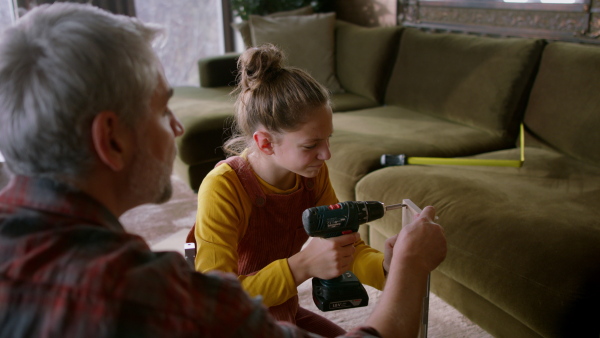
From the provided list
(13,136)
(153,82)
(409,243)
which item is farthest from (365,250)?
(13,136)

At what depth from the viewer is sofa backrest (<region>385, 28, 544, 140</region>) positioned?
8.34ft

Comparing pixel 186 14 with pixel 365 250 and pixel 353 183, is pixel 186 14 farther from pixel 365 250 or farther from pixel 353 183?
pixel 365 250

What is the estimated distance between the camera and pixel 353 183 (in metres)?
2.22

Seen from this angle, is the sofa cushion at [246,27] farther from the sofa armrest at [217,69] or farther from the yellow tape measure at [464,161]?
the yellow tape measure at [464,161]

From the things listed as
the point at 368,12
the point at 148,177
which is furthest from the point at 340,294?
the point at 368,12

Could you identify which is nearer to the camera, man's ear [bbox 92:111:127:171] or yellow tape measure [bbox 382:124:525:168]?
man's ear [bbox 92:111:127:171]

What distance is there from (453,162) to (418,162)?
145 millimetres

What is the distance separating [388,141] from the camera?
8.16 ft

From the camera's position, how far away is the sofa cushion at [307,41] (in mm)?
3586

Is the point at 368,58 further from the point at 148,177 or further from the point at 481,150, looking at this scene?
the point at 148,177

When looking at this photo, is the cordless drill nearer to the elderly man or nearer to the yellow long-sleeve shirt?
the yellow long-sleeve shirt

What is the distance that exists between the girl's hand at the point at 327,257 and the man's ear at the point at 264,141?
335 millimetres

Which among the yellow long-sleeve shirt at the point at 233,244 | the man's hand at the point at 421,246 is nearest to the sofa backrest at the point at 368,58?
the yellow long-sleeve shirt at the point at 233,244

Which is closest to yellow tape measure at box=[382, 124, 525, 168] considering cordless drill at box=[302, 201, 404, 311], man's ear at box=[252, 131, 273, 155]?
man's ear at box=[252, 131, 273, 155]
